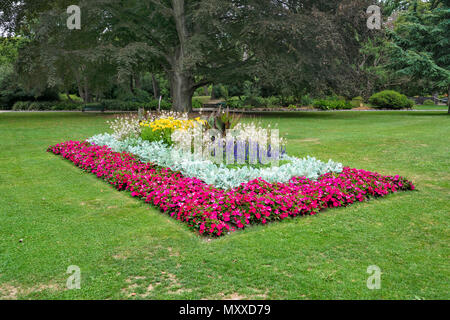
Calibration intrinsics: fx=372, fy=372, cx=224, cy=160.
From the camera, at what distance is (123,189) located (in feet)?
21.5

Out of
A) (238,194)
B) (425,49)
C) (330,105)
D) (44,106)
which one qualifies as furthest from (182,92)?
(238,194)

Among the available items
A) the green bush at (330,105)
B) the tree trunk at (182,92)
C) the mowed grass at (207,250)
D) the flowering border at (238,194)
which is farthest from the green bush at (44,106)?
the mowed grass at (207,250)

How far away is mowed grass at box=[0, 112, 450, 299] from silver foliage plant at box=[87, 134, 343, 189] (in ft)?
3.75

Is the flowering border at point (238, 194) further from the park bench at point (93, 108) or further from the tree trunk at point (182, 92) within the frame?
the park bench at point (93, 108)

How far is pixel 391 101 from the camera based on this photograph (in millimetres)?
30250

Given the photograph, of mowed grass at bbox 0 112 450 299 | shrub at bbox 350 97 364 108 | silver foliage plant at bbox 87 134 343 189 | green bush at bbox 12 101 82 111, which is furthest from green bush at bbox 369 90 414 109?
silver foliage plant at bbox 87 134 343 189

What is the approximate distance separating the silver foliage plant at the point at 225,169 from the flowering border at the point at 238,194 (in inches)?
A: 6.6

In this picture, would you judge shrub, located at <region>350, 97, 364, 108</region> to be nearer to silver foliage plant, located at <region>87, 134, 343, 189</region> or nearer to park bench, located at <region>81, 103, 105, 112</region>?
park bench, located at <region>81, 103, 105, 112</region>

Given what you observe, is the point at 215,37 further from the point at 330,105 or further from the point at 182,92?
Answer: the point at 330,105

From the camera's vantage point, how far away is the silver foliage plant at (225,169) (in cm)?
606

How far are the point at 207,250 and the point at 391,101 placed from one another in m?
30.1

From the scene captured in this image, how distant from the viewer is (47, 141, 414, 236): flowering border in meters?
4.82
